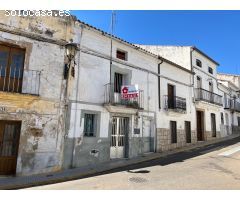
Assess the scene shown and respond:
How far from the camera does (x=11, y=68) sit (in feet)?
28.8

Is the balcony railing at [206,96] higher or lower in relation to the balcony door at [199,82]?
Result: lower

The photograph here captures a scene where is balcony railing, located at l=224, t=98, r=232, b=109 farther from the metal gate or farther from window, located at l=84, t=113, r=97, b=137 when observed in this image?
window, located at l=84, t=113, r=97, b=137

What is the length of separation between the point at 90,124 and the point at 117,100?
6.49 feet

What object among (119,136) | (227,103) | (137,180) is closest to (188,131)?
(119,136)

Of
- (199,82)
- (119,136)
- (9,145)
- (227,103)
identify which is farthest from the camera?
(227,103)

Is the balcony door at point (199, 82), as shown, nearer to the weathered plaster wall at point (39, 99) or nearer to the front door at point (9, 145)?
the weathered plaster wall at point (39, 99)

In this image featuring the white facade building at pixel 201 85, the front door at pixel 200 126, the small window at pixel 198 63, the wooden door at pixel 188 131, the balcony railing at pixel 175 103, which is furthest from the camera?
the small window at pixel 198 63

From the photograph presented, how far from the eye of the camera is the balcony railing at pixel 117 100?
440 inches

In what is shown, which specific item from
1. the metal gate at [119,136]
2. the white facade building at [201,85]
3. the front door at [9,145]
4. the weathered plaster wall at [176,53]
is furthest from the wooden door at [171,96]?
the front door at [9,145]

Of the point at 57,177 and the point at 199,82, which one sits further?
the point at 199,82

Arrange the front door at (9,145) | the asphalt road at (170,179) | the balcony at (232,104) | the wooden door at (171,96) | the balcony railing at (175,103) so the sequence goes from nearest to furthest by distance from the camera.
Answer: the asphalt road at (170,179), the front door at (9,145), the balcony railing at (175,103), the wooden door at (171,96), the balcony at (232,104)

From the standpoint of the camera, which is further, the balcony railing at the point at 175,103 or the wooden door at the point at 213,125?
the wooden door at the point at 213,125

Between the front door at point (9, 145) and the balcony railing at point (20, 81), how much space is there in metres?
1.24
